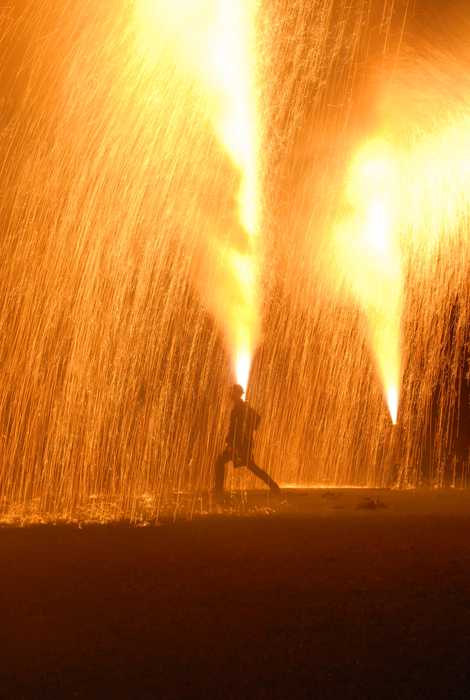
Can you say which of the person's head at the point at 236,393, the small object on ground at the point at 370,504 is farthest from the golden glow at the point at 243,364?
the small object on ground at the point at 370,504

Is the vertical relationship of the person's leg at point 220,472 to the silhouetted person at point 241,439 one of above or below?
below

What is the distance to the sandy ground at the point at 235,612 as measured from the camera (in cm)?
405

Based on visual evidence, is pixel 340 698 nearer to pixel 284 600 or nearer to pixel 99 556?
pixel 284 600

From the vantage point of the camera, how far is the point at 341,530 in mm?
8766

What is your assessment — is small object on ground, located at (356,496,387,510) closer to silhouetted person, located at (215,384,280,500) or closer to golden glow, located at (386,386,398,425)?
silhouetted person, located at (215,384,280,500)

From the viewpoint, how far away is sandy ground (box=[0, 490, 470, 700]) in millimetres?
4055

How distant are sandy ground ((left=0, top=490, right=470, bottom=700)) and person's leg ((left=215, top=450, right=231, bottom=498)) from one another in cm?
288

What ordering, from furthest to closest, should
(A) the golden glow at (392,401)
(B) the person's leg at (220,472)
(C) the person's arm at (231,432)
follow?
(A) the golden glow at (392,401), (B) the person's leg at (220,472), (C) the person's arm at (231,432)

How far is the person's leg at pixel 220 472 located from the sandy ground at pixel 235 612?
288 centimetres

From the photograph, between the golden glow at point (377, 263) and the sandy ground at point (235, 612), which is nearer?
the sandy ground at point (235, 612)

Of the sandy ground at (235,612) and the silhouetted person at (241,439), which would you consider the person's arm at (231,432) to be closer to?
the silhouetted person at (241,439)

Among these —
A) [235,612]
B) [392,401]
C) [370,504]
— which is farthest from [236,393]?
[235,612]

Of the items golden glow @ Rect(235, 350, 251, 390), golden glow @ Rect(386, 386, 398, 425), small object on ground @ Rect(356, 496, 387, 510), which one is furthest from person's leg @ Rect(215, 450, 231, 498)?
golden glow @ Rect(386, 386, 398, 425)

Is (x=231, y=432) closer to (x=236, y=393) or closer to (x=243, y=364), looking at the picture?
(x=236, y=393)
